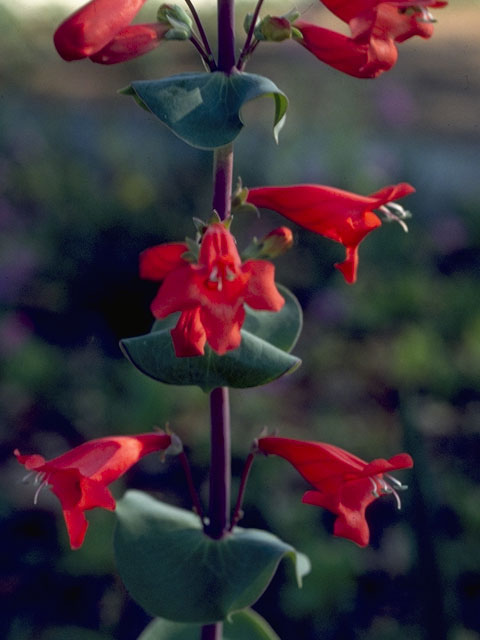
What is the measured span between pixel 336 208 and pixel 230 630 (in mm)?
862

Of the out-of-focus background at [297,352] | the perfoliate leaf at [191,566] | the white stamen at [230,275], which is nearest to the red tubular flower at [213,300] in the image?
the white stamen at [230,275]

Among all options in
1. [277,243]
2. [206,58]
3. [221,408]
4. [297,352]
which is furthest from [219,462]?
[297,352]

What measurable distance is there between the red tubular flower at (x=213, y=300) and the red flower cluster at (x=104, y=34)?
0.33 metres

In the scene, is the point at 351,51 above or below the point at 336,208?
above

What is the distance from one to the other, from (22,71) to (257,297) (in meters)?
6.47

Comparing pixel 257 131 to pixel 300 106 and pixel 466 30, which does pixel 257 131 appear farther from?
pixel 466 30

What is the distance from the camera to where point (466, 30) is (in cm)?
1036

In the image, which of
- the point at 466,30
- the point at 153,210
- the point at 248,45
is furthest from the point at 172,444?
the point at 466,30

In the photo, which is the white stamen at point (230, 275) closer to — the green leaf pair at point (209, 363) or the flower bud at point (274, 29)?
the green leaf pair at point (209, 363)

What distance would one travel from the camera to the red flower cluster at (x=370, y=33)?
1113mm

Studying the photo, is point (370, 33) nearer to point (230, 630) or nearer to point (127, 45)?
point (127, 45)

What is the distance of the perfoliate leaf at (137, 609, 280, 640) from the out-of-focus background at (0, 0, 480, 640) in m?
0.35

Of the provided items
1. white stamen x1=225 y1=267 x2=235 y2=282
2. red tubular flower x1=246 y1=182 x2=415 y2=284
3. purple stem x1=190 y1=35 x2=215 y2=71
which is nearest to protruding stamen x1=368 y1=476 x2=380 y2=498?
red tubular flower x1=246 y1=182 x2=415 y2=284

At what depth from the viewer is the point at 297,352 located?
361 centimetres
